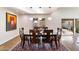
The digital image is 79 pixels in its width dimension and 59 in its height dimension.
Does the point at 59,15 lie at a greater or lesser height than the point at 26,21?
greater

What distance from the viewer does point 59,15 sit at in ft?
8.48

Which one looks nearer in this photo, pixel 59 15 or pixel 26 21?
pixel 59 15

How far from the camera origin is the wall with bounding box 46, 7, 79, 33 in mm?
2360

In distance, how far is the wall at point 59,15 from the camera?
2360mm

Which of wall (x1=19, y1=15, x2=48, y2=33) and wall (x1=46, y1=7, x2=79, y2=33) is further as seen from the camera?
wall (x1=19, y1=15, x2=48, y2=33)

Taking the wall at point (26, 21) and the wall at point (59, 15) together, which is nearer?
the wall at point (59, 15)
